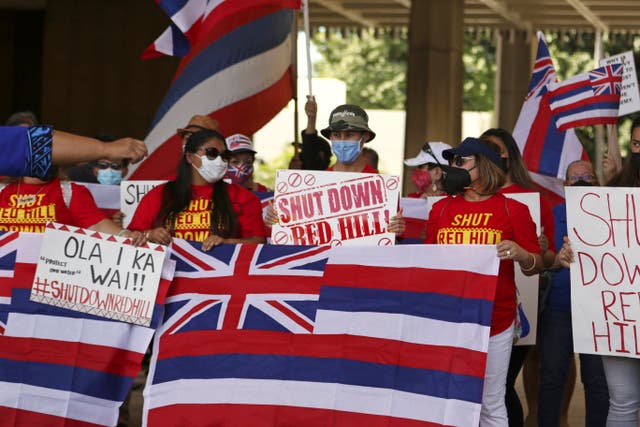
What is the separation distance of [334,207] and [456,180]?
93 cm

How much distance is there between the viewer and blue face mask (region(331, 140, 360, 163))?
25.9ft

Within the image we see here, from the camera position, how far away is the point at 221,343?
7.21m

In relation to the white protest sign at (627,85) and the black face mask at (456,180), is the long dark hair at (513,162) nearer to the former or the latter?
the black face mask at (456,180)

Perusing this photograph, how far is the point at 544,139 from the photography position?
10.8 metres

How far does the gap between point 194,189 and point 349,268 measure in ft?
3.44

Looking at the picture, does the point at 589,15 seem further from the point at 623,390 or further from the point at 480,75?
the point at 480,75

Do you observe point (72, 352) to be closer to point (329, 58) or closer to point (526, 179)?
point (526, 179)

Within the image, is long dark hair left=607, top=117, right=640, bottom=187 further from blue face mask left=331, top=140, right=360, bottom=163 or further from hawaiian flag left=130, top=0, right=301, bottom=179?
hawaiian flag left=130, top=0, right=301, bottom=179

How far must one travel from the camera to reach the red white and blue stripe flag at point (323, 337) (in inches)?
265

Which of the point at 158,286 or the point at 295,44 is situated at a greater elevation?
the point at 295,44

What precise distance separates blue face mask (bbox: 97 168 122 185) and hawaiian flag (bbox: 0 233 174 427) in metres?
3.96

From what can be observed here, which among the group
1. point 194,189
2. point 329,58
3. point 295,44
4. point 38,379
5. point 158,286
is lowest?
point 38,379

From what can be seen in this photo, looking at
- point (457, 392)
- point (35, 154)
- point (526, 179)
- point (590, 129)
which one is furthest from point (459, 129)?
point (590, 129)

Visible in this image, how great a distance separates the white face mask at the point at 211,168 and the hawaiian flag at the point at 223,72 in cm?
397
